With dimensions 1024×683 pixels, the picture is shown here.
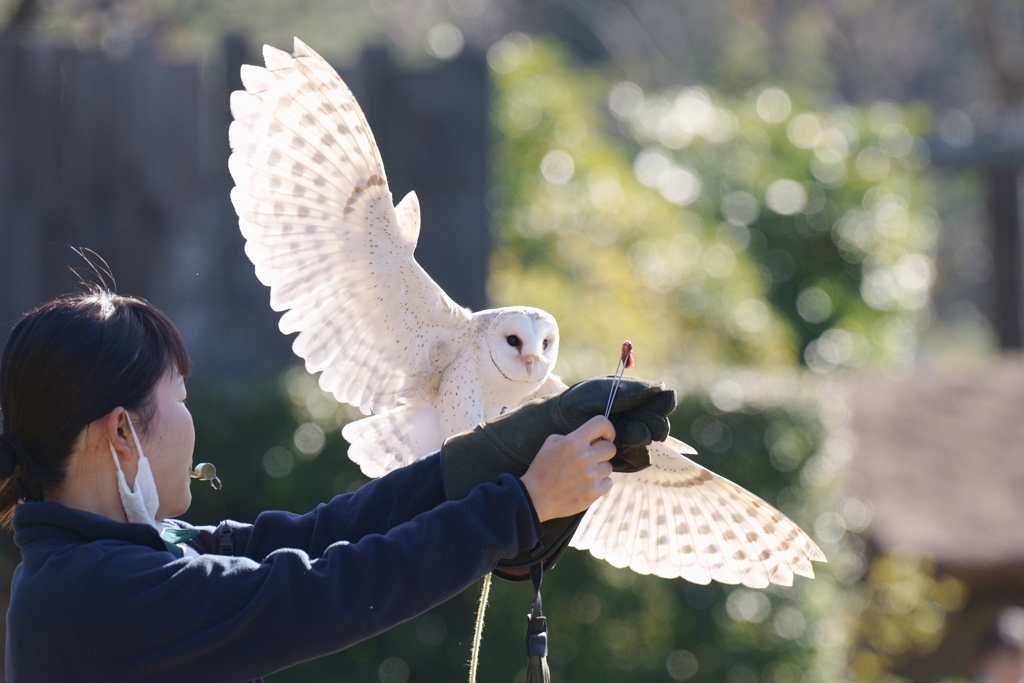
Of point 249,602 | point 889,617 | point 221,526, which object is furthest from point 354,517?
point 889,617

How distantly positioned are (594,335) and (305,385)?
1.85m

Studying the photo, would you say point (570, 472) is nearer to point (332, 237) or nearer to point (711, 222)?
point (332, 237)

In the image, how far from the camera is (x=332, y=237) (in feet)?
5.93

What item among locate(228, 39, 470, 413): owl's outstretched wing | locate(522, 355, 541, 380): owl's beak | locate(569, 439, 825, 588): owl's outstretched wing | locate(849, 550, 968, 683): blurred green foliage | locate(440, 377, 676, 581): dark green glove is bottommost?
locate(849, 550, 968, 683): blurred green foliage

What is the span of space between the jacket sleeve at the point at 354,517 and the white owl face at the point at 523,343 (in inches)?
11.0

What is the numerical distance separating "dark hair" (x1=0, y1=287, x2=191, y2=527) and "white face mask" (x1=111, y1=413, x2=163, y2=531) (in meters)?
0.05

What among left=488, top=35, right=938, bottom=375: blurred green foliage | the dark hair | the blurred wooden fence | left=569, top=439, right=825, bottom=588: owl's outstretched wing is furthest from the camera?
left=488, top=35, right=938, bottom=375: blurred green foliage

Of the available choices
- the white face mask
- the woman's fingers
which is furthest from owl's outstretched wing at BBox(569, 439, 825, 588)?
the white face mask

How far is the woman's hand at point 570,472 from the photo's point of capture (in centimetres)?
137

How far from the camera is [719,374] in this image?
14.0 ft

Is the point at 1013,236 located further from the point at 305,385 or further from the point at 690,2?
the point at 690,2

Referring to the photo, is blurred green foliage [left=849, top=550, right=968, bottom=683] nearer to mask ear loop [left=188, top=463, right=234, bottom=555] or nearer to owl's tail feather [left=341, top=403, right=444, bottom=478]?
owl's tail feather [left=341, top=403, right=444, bottom=478]

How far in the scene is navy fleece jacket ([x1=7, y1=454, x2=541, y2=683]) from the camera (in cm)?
124

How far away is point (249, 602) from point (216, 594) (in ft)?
0.15
